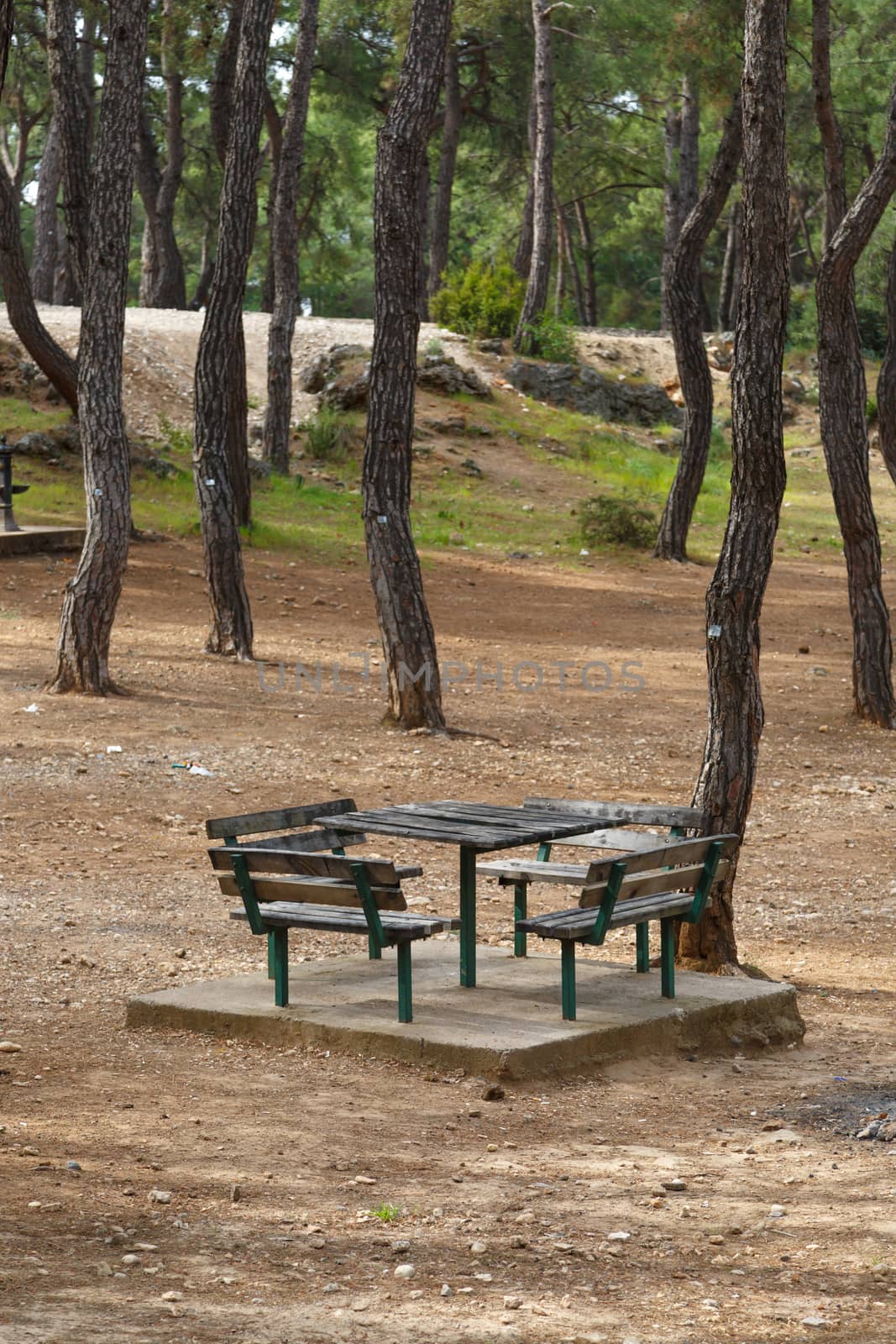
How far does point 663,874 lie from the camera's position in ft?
20.9

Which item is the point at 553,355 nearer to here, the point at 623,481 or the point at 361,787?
the point at 623,481

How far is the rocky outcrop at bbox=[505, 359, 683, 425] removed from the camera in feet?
96.8

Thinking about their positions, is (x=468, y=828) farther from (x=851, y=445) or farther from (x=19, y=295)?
(x=19, y=295)

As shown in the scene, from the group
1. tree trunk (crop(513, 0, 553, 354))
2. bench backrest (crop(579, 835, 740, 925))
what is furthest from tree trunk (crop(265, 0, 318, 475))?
bench backrest (crop(579, 835, 740, 925))

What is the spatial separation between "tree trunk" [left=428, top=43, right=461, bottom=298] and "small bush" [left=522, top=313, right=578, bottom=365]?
2962mm

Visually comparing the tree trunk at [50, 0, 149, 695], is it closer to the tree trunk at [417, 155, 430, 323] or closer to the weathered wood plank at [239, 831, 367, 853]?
the tree trunk at [417, 155, 430, 323]

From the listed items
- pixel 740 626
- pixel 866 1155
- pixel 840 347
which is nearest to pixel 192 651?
pixel 840 347

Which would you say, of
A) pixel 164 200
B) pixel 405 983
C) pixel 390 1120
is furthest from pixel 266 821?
Answer: pixel 164 200

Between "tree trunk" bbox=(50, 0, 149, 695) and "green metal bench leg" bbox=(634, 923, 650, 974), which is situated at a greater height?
"tree trunk" bbox=(50, 0, 149, 695)

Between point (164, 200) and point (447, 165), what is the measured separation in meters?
6.11

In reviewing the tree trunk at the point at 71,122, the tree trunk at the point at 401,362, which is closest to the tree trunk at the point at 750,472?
the tree trunk at the point at 401,362

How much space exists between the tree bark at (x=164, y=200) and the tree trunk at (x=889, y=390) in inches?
644

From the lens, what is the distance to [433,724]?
496 inches

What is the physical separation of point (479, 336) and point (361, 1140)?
27.2 meters
